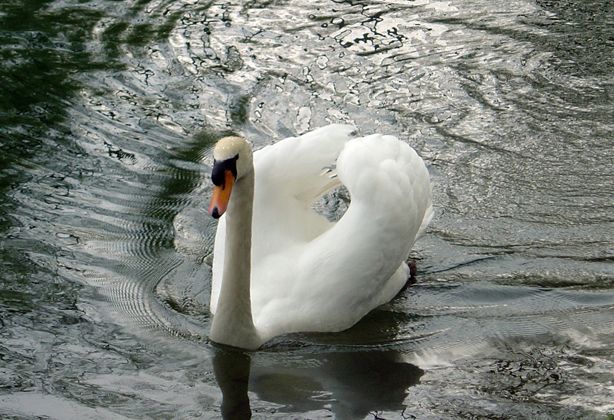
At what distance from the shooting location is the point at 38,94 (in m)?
10.1

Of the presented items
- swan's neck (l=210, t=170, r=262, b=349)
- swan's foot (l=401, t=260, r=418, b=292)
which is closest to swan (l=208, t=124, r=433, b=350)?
swan's neck (l=210, t=170, r=262, b=349)

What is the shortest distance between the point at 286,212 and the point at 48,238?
5.61 feet

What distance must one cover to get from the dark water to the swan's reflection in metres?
0.01

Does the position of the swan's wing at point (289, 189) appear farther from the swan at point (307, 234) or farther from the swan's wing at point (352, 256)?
the swan's wing at point (352, 256)

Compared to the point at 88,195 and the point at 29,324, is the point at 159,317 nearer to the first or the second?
the point at 29,324

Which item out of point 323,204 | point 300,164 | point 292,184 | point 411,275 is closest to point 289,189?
point 292,184

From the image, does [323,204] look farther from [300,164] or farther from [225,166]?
[225,166]

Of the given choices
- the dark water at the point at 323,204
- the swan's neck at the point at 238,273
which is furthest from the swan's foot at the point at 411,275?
the swan's neck at the point at 238,273

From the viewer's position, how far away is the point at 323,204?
8266mm

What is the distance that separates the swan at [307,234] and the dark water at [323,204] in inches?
6.4

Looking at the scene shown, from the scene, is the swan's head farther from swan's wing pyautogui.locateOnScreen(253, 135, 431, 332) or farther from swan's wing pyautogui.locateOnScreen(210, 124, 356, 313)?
swan's wing pyautogui.locateOnScreen(210, 124, 356, 313)

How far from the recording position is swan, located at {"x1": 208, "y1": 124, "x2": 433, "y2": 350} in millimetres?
6254

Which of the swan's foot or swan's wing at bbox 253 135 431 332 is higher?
swan's wing at bbox 253 135 431 332

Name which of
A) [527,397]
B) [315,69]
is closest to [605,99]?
[315,69]
